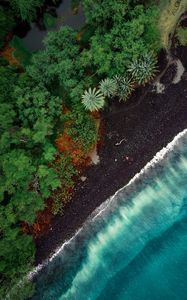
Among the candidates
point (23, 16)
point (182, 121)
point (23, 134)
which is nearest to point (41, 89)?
point (23, 134)

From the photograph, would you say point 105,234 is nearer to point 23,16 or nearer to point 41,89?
point 41,89

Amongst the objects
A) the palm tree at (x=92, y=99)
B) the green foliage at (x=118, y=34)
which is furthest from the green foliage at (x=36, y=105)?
the green foliage at (x=118, y=34)

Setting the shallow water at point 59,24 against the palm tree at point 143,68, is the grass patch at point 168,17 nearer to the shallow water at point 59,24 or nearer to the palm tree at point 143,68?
the palm tree at point 143,68

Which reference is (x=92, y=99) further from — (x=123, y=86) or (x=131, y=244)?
(x=131, y=244)

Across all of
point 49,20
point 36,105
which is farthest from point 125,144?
point 49,20

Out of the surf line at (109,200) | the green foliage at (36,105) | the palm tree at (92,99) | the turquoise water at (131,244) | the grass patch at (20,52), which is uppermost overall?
the grass patch at (20,52)

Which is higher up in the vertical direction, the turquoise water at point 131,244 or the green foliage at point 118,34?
the green foliage at point 118,34
